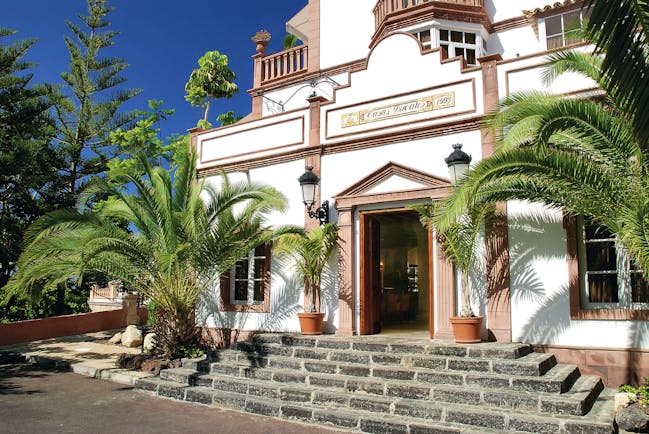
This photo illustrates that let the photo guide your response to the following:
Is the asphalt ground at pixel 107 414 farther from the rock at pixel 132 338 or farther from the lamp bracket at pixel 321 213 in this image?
the lamp bracket at pixel 321 213

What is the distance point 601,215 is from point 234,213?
7147mm

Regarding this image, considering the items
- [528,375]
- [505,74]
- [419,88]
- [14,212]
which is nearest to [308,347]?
[528,375]

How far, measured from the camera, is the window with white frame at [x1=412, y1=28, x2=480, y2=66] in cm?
1180

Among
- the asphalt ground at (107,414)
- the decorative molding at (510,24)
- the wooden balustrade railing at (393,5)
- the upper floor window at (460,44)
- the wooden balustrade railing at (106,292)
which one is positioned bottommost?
the asphalt ground at (107,414)

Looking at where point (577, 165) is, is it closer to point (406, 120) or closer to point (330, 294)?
Answer: point (406, 120)

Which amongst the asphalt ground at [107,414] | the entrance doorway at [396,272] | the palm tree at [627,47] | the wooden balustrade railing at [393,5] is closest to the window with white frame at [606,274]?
the palm tree at [627,47]

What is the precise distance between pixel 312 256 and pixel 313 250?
0.12 meters

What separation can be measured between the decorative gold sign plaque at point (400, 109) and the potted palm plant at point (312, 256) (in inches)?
81.4

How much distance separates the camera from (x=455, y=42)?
11867 millimetres

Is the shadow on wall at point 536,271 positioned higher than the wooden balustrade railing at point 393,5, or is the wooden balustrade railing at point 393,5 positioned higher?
the wooden balustrade railing at point 393,5

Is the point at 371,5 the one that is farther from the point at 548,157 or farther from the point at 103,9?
the point at 103,9

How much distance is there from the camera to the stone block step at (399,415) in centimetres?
533

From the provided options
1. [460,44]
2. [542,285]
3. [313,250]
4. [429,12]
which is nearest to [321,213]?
[313,250]

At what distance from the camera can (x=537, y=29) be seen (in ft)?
37.7
